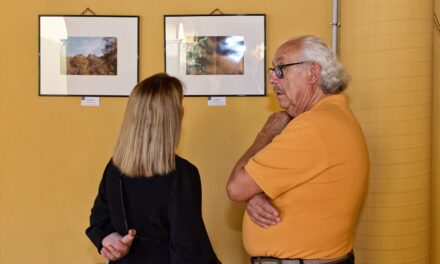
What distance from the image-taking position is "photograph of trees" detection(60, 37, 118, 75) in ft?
8.08

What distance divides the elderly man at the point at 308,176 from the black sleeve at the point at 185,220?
16 centimetres

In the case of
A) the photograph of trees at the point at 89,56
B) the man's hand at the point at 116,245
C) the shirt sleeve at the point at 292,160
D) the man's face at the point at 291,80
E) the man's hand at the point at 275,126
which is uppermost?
the photograph of trees at the point at 89,56

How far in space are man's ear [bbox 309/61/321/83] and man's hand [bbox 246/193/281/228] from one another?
429mm

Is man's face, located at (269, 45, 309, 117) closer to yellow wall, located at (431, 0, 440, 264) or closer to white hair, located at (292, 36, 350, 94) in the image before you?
white hair, located at (292, 36, 350, 94)

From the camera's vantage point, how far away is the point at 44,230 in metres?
2.52

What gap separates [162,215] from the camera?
1605 mm

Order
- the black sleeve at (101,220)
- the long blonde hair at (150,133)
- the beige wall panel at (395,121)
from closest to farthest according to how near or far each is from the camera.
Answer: the long blonde hair at (150,133)
the black sleeve at (101,220)
the beige wall panel at (395,121)

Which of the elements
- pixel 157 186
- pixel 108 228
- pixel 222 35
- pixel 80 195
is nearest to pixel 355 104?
pixel 222 35

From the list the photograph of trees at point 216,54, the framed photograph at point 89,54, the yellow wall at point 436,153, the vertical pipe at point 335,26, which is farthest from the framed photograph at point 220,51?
the yellow wall at point 436,153

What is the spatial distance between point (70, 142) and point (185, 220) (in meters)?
1.16

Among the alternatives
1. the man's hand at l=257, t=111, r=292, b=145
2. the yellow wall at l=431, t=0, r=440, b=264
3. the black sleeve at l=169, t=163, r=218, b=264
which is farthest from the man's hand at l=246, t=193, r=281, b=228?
the yellow wall at l=431, t=0, r=440, b=264

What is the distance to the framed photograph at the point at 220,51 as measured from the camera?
2424mm

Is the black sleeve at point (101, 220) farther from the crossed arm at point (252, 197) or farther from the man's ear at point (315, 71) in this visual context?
the man's ear at point (315, 71)

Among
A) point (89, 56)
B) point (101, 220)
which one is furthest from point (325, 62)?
point (89, 56)
